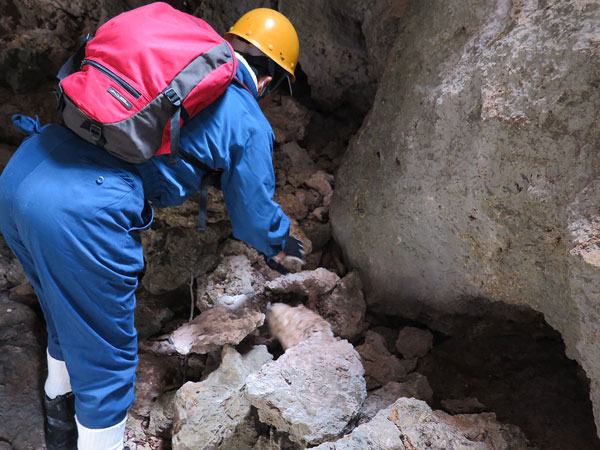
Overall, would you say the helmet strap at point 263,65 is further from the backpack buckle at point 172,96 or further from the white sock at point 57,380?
the white sock at point 57,380

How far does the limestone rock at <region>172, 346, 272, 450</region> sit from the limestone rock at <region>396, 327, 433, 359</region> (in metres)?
0.83

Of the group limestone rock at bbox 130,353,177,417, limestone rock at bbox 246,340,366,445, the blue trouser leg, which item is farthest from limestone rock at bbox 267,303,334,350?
the blue trouser leg

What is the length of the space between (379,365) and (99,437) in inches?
49.4

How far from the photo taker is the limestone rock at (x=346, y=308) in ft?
7.45

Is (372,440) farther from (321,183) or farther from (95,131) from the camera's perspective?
(321,183)

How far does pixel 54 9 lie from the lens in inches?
108

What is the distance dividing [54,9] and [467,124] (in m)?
2.61

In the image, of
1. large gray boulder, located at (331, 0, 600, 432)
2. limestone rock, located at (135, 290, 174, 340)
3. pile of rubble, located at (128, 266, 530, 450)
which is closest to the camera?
large gray boulder, located at (331, 0, 600, 432)

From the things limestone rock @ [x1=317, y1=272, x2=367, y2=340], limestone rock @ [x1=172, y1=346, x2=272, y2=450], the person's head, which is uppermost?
the person's head

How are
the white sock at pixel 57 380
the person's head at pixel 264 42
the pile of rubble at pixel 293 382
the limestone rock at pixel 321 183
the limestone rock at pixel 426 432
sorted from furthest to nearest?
the limestone rock at pixel 321 183 < the person's head at pixel 264 42 < the white sock at pixel 57 380 < the pile of rubble at pixel 293 382 < the limestone rock at pixel 426 432

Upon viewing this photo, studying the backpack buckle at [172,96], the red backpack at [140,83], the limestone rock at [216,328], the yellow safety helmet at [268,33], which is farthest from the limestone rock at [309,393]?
the yellow safety helmet at [268,33]

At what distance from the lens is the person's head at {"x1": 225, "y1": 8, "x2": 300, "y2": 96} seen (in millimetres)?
2023

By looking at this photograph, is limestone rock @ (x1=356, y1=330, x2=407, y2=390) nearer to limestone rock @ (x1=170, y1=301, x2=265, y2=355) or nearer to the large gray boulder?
the large gray boulder

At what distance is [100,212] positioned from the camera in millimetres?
1533
